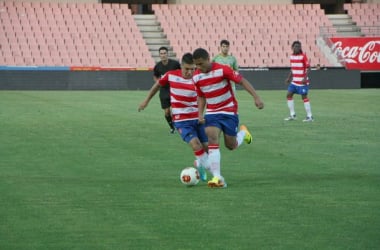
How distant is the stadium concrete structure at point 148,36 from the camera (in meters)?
43.8

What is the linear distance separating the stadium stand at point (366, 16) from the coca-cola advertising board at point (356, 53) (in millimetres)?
1913

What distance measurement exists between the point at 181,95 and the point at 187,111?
26cm

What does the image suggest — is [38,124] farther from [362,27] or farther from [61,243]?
[362,27]

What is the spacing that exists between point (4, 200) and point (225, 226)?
300 centimetres

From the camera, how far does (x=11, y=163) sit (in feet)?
51.1

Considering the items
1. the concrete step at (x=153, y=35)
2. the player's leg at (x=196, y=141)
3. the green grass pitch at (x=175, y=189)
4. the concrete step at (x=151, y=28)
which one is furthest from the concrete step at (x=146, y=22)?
the player's leg at (x=196, y=141)

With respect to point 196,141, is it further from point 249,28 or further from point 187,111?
point 249,28

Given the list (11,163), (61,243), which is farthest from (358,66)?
(61,243)

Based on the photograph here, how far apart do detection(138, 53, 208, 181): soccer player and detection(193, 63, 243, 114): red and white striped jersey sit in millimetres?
369

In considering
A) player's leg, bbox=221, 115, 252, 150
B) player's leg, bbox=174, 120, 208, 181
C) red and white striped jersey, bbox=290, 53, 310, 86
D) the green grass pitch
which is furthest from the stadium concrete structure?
player's leg, bbox=221, 115, 252, 150

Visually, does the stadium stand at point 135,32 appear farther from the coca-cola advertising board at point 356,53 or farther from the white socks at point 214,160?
the white socks at point 214,160

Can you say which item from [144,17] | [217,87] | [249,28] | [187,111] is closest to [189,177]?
[217,87]

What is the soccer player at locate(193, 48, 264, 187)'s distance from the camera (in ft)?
42.4

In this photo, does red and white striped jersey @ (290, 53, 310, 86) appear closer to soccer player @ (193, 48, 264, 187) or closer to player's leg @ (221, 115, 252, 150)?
player's leg @ (221, 115, 252, 150)
